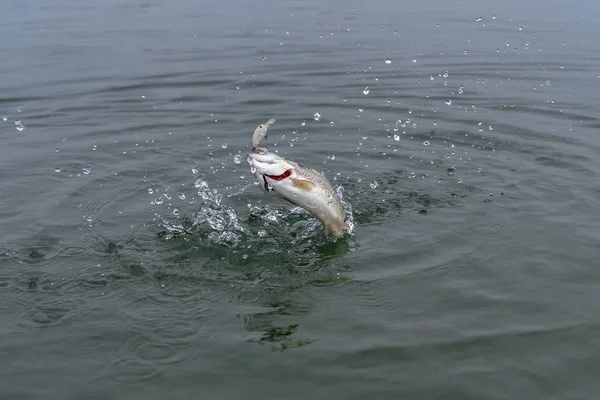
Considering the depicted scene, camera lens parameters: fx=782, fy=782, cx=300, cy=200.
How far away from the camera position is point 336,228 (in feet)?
25.7

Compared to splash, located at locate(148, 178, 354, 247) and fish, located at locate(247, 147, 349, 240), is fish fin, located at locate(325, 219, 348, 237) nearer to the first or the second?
fish, located at locate(247, 147, 349, 240)

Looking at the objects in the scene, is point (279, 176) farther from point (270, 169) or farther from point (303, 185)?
point (303, 185)

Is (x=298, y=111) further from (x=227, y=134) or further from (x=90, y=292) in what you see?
(x=90, y=292)

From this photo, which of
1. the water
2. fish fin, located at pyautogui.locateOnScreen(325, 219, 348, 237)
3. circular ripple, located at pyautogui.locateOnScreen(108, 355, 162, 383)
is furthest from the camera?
fish fin, located at pyautogui.locateOnScreen(325, 219, 348, 237)

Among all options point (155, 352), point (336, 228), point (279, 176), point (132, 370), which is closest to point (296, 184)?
point (279, 176)

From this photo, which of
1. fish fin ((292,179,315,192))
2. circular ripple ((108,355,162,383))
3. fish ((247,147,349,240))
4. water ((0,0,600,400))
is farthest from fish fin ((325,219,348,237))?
circular ripple ((108,355,162,383))

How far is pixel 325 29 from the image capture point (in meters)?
20.4

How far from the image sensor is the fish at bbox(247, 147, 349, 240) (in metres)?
6.88

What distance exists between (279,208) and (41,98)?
22.1ft

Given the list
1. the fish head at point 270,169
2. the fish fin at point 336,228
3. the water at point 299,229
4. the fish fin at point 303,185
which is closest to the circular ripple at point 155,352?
the water at point 299,229

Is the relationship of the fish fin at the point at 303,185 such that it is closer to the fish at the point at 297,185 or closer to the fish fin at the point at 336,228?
the fish at the point at 297,185

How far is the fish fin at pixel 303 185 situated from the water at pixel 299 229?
2.65ft

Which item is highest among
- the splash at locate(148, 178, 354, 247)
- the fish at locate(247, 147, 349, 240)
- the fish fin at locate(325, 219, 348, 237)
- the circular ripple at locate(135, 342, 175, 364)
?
the fish at locate(247, 147, 349, 240)

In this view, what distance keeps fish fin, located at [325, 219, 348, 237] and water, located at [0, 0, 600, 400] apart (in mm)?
130
